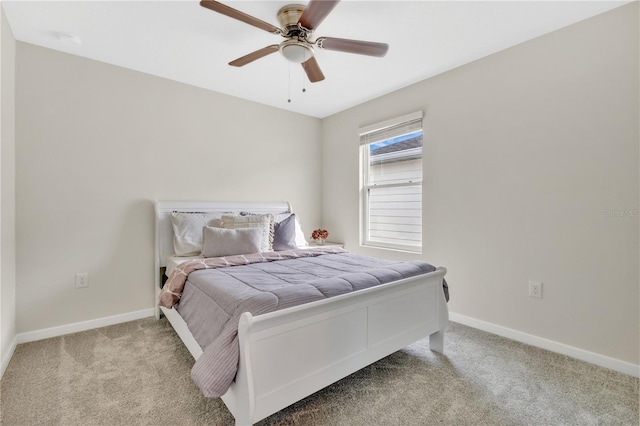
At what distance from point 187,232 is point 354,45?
216 centimetres

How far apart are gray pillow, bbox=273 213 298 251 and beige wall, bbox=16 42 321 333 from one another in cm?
78

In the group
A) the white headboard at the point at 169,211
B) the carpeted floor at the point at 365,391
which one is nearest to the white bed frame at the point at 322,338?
the carpeted floor at the point at 365,391

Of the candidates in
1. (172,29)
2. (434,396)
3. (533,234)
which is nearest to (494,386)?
(434,396)

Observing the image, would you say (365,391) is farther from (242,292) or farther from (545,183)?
(545,183)

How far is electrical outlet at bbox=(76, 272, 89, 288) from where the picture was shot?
258 cm

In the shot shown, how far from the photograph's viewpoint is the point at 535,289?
233 cm

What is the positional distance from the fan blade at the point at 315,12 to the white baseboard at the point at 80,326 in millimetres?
2885

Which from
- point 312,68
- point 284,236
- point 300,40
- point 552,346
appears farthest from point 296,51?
point 552,346

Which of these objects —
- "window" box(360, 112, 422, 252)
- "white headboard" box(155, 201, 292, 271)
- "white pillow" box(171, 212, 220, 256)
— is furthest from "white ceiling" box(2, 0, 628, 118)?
"white pillow" box(171, 212, 220, 256)

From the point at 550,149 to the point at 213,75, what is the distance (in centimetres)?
304

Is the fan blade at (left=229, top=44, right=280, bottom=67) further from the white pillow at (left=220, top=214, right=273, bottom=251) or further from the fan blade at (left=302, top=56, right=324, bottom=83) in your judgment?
the white pillow at (left=220, top=214, right=273, bottom=251)

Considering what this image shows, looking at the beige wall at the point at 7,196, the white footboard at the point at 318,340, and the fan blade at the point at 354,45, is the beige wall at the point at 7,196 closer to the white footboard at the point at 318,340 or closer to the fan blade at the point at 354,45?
the white footboard at the point at 318,340

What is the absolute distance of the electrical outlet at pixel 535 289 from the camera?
7.57 ft

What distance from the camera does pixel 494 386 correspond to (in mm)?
1787
